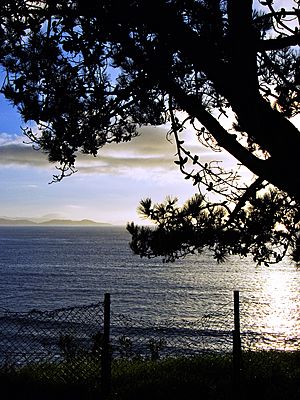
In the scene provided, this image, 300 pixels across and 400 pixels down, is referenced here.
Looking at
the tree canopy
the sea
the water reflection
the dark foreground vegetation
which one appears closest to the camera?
the tree canopy

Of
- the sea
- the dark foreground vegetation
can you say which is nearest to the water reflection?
the sea

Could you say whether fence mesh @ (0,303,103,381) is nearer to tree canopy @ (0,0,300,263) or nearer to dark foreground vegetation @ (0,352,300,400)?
dark foreground vegetation @ (0,352,300,400)

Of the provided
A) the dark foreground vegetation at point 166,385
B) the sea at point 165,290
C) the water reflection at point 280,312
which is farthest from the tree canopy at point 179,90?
the sea at point 165,290

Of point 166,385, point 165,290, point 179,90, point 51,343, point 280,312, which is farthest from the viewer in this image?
point 165,290

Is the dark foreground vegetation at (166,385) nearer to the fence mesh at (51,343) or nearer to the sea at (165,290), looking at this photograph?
the fence mesh at (51,343)

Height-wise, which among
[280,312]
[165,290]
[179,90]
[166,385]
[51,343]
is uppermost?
[179,90]

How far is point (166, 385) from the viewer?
7.77m

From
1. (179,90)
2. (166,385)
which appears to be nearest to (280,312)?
(166,385)

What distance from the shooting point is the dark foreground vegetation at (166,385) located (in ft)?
23.9

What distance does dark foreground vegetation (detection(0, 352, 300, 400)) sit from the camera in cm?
730

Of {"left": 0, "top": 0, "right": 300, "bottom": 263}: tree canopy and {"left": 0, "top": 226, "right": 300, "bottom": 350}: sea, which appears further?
{"left": 0, "top": 226, "right": 300, "bottom": 350}: sea

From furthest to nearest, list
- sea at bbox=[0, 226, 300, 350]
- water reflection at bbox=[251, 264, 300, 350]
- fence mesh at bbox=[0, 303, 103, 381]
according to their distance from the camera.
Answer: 1. sea at bbox=[0, 226, 300, 350]
2. water reflection at bbox=[251, 264, 300, 350]
3. fence mesh at bbox=[0, 303, 103, 381]

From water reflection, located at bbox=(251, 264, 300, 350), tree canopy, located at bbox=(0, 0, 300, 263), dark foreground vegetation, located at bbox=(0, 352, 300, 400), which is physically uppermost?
tree canopy, located at bbox=(0, 0, 300, 263)

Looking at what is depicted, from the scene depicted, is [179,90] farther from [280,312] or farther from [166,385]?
[280,312]
